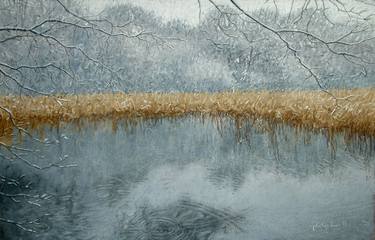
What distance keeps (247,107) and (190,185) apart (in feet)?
1.86

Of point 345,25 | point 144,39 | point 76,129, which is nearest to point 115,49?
point 144,39

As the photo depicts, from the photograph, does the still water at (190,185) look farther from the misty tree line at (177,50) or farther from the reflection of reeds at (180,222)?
the misty tree line at (177,50)

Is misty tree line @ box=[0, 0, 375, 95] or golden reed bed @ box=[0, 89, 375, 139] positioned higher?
misty tree line @ box=[0, 0, 375, 95]

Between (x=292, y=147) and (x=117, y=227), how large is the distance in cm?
112

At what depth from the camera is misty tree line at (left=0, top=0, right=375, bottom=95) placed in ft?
8.49

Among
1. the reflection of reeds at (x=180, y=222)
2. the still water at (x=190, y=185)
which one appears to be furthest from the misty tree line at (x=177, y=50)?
the reflection of reeds at (x=180, y=222)

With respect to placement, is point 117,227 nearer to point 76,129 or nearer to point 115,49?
point 76,129

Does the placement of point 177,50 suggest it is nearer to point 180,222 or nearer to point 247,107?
point 247,107

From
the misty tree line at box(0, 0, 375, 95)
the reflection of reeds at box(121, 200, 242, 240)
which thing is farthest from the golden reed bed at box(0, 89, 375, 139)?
the reflection of reeds at box(121, 200, 242, 240)

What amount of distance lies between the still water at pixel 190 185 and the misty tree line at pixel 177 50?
27 cm

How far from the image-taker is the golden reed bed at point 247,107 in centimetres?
266

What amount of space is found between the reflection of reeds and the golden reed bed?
552 mm

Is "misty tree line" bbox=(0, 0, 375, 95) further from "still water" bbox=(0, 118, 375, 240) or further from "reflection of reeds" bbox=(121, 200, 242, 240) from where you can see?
"reflection of reeds" bbox=(121, 200, 242, 240)

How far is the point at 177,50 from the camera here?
2.66 m
